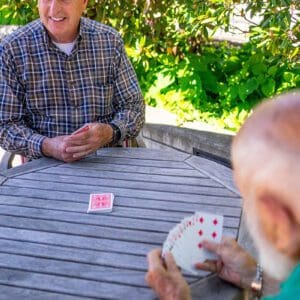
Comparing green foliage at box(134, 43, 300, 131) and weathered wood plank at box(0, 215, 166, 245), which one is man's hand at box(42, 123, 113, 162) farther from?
green foliage at box(134, 43, 300, 131)

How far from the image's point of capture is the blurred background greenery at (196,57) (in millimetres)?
4125

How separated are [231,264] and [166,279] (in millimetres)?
209

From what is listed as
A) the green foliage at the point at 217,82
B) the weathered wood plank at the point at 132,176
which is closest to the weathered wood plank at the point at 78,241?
the weathered wood plank at the point at 132,176

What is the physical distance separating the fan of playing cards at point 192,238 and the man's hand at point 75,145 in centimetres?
87

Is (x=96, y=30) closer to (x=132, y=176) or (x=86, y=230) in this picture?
(x=132, y=176)

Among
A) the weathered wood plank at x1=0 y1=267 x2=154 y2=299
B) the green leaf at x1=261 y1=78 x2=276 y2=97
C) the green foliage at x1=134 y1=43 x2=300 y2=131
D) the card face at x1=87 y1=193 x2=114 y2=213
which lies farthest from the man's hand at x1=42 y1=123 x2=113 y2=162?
the green leaf at x1=261 y1=78 x2=276 y2=97

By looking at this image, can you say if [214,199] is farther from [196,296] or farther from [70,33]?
[70,33]

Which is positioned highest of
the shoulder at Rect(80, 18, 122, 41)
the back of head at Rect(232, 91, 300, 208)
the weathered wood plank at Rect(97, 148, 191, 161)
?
the back of head at Rect(232, 91, 300, 208)

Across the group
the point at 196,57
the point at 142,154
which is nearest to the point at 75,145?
the point at 142,154

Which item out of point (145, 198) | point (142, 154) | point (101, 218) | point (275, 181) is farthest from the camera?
point (142, 154)

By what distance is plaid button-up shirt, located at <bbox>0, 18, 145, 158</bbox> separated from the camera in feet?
8.10

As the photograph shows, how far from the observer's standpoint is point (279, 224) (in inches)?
36.9

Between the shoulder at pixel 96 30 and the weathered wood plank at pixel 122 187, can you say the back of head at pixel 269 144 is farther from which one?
the shoulder at pixel 96 30

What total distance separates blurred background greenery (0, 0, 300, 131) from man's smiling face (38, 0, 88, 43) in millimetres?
1524
